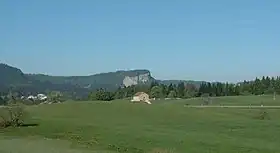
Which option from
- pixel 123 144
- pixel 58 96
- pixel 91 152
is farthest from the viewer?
pixel 58 96

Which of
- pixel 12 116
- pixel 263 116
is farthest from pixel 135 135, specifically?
pixel 263 116

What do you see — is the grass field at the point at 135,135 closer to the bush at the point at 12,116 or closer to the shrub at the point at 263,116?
the shrub at the point at 263,116

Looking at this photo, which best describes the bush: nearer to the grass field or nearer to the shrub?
the grass field

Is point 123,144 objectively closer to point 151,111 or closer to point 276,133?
point 276,133

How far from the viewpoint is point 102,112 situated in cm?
9062

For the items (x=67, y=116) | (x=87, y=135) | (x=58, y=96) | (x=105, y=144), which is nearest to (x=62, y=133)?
(x=87, y=135)

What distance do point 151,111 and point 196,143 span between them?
4824 centimetres

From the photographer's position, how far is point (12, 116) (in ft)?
223

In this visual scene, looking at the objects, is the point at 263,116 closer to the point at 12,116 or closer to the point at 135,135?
the point at 12,116

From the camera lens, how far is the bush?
67.1m

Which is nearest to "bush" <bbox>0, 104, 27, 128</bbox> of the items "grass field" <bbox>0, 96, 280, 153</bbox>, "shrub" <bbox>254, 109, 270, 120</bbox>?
"grass field" <bbox>0, 96, 280, 153</bbox>

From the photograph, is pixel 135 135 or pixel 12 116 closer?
pixel 135 135

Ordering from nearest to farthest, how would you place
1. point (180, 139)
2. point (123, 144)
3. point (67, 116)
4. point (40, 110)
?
1. point (123, 144)
2. point (180, 139)
3. point (67, 116)
4. point (40, 110)

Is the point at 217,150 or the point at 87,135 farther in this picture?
the point at 87,135
